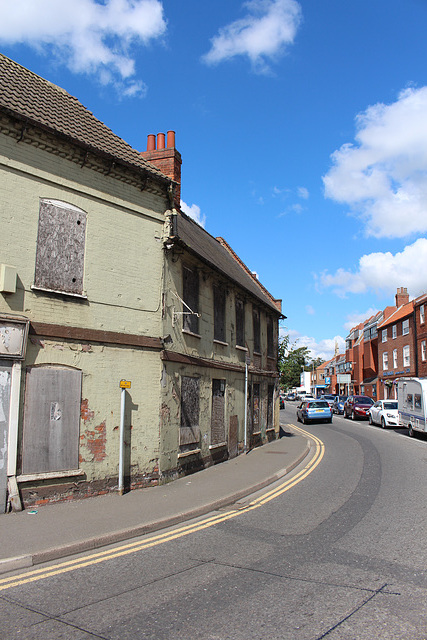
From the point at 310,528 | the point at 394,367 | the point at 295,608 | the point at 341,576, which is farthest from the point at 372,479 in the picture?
the point at 394,367

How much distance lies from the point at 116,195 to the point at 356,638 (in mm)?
9286

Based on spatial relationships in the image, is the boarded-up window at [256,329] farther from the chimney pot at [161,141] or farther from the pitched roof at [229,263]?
the chimney pot at [161,141]

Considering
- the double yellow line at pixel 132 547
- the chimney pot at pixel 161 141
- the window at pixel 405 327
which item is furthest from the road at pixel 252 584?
the window at pixel 405 327

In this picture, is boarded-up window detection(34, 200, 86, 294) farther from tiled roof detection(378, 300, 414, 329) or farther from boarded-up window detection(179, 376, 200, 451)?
tiled roof detection(378, 300, 414, 329)

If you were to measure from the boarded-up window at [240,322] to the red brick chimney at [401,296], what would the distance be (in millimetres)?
39580

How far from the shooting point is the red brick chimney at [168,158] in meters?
13.9

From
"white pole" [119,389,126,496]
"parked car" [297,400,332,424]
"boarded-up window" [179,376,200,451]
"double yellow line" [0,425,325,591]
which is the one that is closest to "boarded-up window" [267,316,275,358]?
"boarded-up window" [179,376,200,451]

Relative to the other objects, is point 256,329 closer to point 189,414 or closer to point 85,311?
point 189,414

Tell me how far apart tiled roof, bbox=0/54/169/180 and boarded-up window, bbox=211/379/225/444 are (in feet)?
21.6

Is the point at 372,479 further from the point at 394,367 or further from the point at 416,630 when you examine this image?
the point at 394,367

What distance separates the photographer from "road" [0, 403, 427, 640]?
13.6 feet

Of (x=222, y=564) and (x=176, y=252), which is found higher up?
(x=176, y=252)

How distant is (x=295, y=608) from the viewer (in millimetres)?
4473

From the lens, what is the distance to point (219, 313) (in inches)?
619
